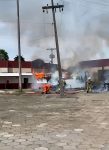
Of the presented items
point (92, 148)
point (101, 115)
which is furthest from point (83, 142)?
point (101, 115)

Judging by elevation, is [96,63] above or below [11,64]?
below

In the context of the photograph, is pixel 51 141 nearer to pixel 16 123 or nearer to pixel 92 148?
pixel 92 148

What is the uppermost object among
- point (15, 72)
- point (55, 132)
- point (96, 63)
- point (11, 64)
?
point (11, 64)

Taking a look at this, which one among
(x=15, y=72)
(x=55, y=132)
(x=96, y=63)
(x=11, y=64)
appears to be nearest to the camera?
(x=55, y=132)

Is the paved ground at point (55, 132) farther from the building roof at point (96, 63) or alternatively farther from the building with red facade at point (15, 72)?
the building with red facade at point (15, 72)

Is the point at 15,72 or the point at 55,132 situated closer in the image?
the point at 55,132

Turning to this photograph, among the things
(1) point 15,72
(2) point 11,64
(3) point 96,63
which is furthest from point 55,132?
(2) point 11,64

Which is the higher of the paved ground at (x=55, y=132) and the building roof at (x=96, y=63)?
the building roof at (x=96, y=63)

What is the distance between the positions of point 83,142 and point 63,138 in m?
0.73

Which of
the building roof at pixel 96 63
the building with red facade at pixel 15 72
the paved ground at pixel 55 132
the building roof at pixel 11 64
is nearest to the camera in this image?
the paved ground at pixel 55 132

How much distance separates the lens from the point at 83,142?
970 cm

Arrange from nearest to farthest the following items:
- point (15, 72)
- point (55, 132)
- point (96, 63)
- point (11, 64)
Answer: point (55, 132) → point (96, 63) → point (15, 72) → point (11, 64)

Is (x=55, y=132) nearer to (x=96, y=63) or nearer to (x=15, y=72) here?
(x=96, y=63)

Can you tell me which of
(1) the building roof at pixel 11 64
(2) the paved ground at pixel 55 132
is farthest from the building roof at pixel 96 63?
(2) the paved ground at pixel 55 132
